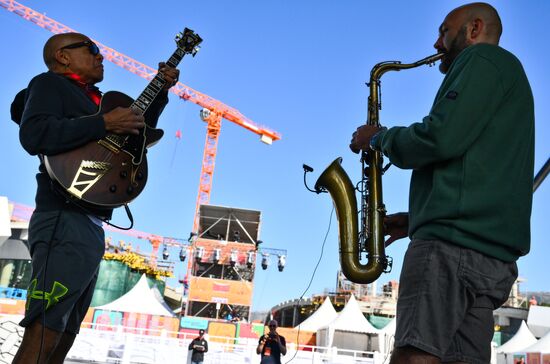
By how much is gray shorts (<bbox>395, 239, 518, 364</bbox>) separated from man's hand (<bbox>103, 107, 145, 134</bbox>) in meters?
1.65

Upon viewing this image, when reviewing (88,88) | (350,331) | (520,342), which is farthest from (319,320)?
(88,88)

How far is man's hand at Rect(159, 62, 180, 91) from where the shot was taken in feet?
10.5

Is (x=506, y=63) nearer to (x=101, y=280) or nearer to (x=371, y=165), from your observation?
(x=371, y=165)

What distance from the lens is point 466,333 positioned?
1.93 metres

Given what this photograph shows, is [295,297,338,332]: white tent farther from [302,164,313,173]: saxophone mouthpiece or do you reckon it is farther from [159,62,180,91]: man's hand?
[159,62,180,91]: man's hand

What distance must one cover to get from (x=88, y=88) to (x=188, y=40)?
737mm

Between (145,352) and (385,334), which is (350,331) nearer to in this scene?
(385,334)

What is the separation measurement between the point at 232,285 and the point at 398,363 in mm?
30433

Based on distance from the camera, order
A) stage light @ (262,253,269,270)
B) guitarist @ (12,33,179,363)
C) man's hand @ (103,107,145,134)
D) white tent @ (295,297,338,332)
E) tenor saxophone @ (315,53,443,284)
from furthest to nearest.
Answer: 1. stage light @ (262,253,269,270)
2. white tent @ (295,297,338,332)
3. tenor saxophone @ (315,53,443,284)
4. man's hand @ (103,107,145,134)
5. guitarist @ (12,33,179,363)

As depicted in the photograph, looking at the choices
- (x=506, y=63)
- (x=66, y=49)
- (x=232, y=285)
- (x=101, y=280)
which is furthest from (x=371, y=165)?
(x=101, y=280)

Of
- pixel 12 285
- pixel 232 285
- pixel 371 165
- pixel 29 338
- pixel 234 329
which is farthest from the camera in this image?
pixel 12 285

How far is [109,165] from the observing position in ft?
8.85

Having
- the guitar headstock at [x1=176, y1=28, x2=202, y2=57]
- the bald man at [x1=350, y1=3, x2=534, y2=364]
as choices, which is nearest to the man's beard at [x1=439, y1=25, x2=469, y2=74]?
the bald man at [x1=350, y1=3, x2=534, y2=364]

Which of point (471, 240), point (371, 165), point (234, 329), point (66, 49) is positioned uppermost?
point (66, 49)
